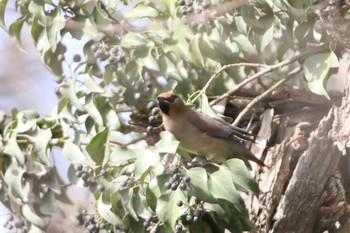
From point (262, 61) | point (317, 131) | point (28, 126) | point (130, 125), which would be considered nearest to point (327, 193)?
point (317, 131)

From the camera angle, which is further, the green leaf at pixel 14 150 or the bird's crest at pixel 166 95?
the green leaf at pixel 14 150

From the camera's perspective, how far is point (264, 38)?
13.6ft

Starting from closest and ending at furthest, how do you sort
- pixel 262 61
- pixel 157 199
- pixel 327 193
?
pixel 157 199 → pixel 327 193 → pixel 262 61

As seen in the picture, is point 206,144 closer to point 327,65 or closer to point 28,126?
point 327,65

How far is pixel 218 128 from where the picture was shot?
160 inches

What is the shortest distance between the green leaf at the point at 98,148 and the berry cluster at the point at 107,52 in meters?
0.31

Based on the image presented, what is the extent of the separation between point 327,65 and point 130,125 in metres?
0.96

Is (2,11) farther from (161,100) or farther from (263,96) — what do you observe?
(263,96)

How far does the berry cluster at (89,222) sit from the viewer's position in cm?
399

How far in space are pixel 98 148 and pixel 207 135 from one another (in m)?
0.40

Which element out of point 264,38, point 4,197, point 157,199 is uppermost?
point 264,38

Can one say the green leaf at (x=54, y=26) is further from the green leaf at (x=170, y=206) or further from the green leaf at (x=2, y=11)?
the green leaf at (x=170, y=206)

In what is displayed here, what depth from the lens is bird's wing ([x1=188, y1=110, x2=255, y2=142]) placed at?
405cm

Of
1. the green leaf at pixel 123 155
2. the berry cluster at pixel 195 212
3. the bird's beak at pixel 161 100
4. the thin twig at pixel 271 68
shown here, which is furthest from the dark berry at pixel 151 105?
the berry cluster at pixel 195 212
